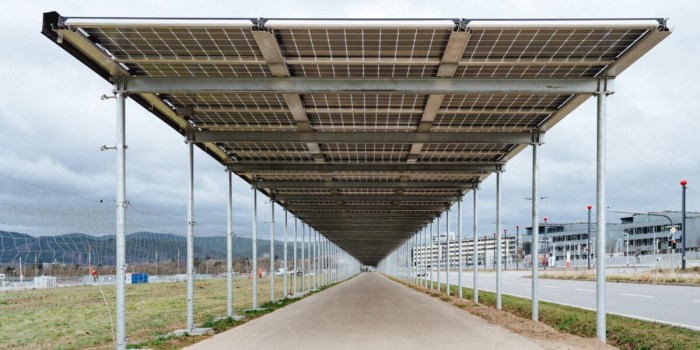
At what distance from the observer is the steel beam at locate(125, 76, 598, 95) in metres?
13.8

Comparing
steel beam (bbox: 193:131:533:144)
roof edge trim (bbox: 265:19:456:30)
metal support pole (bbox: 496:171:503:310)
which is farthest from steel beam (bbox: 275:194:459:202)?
roof edge trim (bbox: 265:19:456:30)

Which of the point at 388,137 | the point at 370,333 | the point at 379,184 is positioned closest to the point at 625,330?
the point at 370,333

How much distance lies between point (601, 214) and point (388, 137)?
7.06 meters

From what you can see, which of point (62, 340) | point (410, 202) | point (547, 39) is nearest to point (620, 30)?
point (547, 39)

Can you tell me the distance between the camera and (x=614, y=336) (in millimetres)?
14656

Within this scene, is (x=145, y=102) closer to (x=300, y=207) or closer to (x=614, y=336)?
(x=614, y=336)

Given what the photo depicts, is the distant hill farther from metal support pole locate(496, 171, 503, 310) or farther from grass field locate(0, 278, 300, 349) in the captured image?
metal support pole locate(496, 171, 503, 310)

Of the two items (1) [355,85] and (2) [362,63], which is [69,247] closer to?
(1) [355,85]

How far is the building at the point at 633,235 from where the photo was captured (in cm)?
12275

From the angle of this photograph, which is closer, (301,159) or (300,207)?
(301,159)

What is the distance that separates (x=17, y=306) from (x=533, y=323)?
74.0 feet

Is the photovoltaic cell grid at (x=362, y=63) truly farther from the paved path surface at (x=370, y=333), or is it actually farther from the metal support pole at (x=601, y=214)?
the paved path surface at (x=370, y=333)

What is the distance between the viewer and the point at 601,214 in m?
13.7

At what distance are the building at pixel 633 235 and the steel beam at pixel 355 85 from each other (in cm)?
10555
